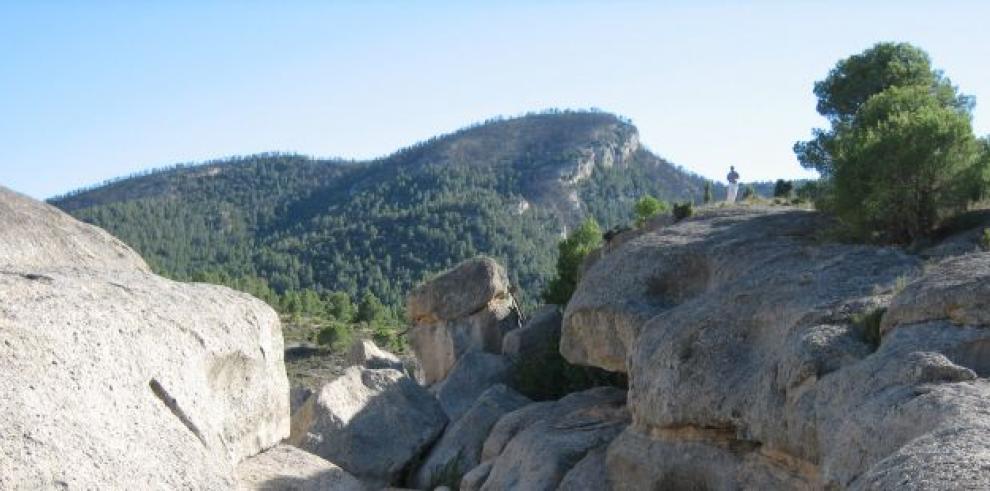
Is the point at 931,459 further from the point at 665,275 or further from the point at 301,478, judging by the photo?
the point at 665,275

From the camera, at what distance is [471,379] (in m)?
35.9

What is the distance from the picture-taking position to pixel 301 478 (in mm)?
16172

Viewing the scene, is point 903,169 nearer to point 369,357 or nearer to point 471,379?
point 471,379

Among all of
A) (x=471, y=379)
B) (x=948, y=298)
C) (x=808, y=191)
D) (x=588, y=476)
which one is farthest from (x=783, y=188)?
(x=948, y=298)

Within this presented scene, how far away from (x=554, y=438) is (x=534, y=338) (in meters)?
15.5

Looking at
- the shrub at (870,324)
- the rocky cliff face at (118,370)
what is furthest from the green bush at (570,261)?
the rocky cliff face at (118,370)

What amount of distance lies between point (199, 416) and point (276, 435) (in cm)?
340

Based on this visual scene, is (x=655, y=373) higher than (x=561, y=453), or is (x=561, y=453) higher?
(x=655, y=373)

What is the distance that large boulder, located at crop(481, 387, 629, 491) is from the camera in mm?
21039

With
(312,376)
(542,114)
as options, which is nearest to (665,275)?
(312,376)

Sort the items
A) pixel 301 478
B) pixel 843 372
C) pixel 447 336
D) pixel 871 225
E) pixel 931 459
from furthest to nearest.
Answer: pixel 447 336, pixel 871 225, pixel 301 478, pixel 843 372, pixel 931 459

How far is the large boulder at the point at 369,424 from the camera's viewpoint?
2556 cm

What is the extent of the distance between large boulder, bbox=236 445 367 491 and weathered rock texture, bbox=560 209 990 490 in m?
5.30

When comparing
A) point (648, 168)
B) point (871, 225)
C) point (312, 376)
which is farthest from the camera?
point (648, 168)
